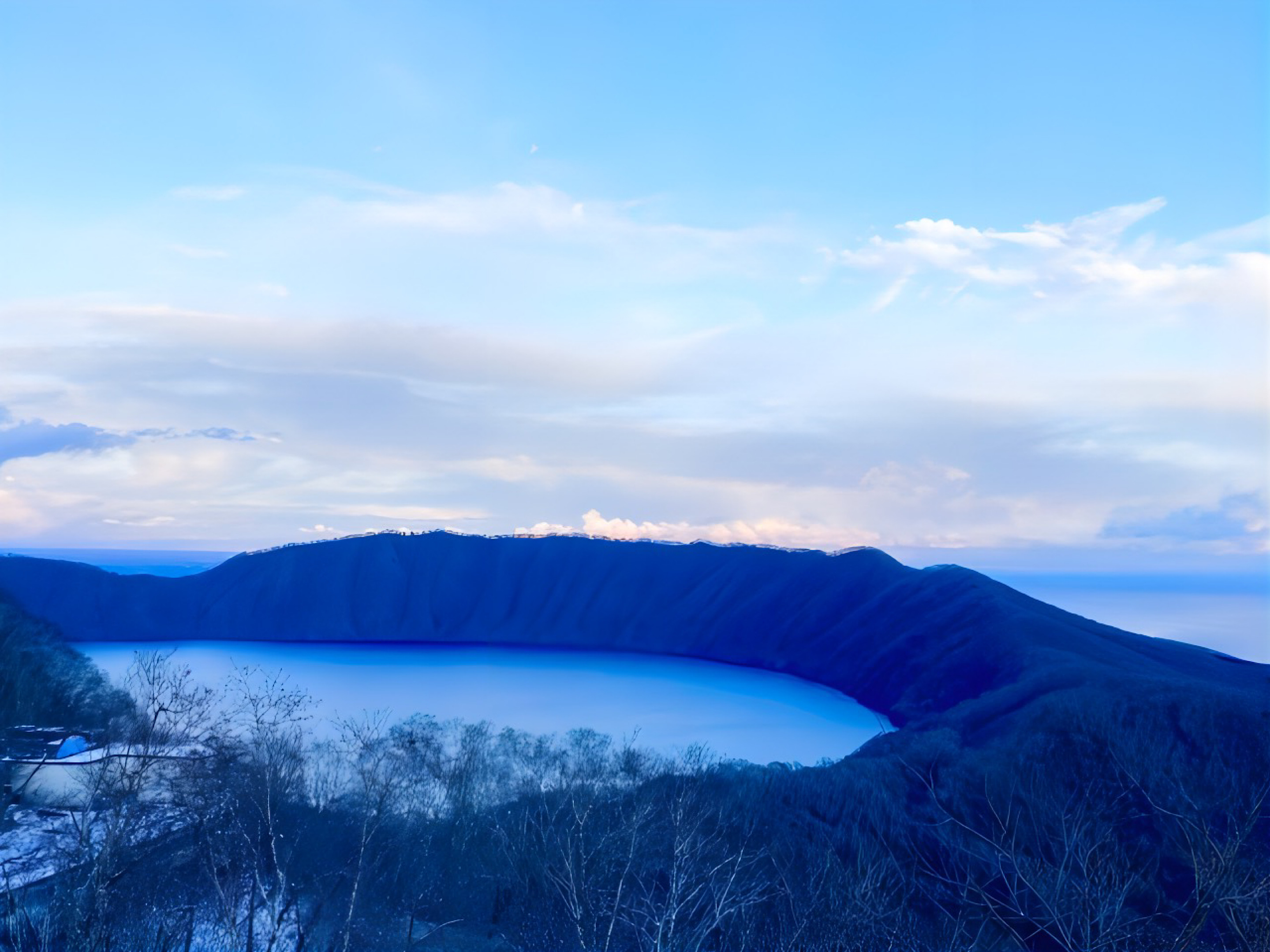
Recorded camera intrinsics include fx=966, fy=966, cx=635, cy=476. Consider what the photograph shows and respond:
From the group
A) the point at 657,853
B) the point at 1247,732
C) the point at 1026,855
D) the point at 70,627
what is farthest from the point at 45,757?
the point at 70,627

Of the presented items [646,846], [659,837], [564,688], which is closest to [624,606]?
[564,688]

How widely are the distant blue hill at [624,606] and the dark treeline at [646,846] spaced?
1875cm

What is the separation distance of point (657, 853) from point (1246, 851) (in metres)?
10.2

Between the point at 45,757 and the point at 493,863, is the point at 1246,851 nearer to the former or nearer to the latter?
the point at 493,863

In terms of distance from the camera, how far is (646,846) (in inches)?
627

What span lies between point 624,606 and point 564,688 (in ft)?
75.7

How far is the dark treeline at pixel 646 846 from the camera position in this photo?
12453 millimetres

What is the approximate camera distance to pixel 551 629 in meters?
69.3

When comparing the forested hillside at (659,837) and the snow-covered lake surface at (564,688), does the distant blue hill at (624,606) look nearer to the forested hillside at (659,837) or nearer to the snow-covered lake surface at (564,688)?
the snow-covered lake surface at (564,688)

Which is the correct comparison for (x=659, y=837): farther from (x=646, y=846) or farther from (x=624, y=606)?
(x=624, y=606)

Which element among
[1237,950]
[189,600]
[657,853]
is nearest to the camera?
[1237,950]

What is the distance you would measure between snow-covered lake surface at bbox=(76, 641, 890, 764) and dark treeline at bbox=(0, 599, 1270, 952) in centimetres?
1100

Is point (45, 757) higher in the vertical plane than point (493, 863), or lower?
higher

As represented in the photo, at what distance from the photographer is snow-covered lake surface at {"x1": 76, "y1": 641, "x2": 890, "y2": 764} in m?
35.8
